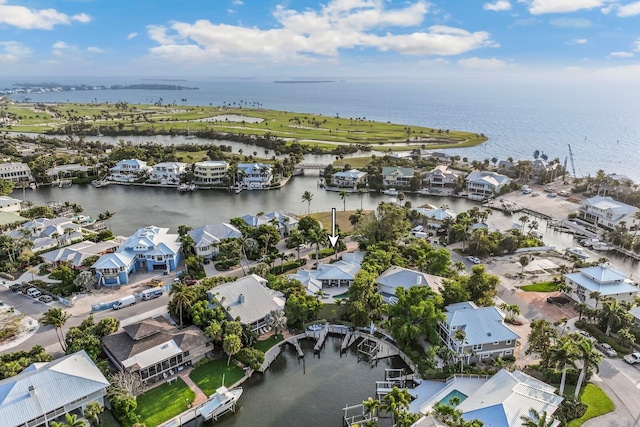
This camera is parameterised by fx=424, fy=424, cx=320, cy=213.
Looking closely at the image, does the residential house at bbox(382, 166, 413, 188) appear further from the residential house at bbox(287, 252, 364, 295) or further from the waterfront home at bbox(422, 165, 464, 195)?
the residential house at bbox(287, 252, 364, 295)

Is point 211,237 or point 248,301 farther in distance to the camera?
point 211,237

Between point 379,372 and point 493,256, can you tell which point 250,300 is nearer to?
point 379,372

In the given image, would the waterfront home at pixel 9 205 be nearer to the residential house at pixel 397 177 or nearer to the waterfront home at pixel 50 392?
the waterfront home at pixel 50 392

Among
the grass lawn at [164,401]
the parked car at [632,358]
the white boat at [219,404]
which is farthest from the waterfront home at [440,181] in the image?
the grass lawn at [164,401]

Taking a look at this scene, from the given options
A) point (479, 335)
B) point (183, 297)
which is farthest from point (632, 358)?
point (183, 297)

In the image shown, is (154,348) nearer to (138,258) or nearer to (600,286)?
(138,258)

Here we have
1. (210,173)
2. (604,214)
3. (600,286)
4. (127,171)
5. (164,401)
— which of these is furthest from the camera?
(127,171)
